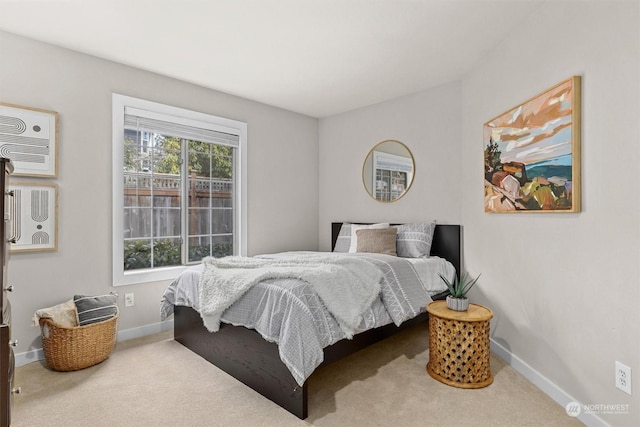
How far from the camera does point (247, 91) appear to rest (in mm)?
3678

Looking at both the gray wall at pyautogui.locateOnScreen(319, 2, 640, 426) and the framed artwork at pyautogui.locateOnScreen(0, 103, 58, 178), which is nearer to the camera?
the gray wall at pyautogui.locateOnScreen(319, 2, 640, 426)

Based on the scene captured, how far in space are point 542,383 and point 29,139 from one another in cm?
391

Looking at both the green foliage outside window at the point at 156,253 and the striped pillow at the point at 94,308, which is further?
the green foliage outside window at the point at 156,253

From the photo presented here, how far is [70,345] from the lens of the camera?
235cm

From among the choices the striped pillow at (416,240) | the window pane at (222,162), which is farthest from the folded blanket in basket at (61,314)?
the striped pillow at (416,240)

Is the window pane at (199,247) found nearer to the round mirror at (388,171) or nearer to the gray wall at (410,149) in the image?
the gray wall at (410,149)

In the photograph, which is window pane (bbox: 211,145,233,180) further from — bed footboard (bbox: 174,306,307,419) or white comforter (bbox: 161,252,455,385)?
bed footboard (bbox: 174,306,307,419)

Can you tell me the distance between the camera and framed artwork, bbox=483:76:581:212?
6.04 feet

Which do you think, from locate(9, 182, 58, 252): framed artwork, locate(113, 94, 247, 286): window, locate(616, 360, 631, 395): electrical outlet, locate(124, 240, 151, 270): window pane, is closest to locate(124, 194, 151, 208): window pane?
locate(113, 94, 247, 286): window

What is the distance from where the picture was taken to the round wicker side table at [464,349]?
2.16 meters

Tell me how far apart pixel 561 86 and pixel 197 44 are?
249cm

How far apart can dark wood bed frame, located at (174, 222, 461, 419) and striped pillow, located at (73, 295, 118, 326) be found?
0.50m

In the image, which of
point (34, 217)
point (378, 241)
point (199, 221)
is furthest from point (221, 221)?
point (378, 241)

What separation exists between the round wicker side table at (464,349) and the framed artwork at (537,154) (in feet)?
2.70
